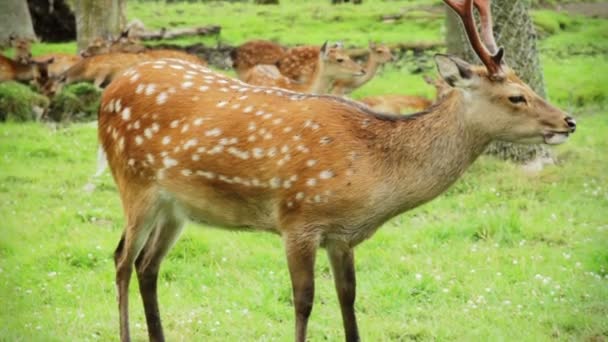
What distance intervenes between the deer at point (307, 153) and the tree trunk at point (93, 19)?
10439mm

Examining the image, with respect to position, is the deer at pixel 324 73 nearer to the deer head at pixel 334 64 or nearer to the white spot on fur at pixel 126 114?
the deer head at pixel 334 64

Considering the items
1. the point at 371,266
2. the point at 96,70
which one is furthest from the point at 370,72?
the point at 371,266

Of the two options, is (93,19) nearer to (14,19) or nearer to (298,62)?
(14,19)

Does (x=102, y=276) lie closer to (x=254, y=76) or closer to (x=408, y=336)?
(x=408, y=336)

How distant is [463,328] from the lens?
605 centimetres

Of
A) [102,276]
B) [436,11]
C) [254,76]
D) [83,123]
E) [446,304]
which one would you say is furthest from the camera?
[436,11]

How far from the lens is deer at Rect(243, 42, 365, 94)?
11.3m

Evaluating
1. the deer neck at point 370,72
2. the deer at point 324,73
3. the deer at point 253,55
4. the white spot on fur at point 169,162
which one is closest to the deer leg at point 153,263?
the white spot on fur at point 169,162

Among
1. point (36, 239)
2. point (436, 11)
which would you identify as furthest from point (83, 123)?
point (436, 11)

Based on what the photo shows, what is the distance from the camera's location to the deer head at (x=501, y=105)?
5227 mm

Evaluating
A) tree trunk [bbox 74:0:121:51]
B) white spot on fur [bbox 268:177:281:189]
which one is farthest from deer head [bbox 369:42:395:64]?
white spot on fur [bbox 268:177:281:189]

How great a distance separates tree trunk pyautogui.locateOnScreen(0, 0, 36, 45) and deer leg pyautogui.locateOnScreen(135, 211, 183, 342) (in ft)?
45.0

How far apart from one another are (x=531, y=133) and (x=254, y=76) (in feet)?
21.5

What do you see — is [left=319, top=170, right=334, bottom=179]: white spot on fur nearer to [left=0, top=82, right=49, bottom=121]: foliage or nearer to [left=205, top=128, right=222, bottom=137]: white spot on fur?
[left=205, top=128, right=222, bottom=137]: white spot on fur
